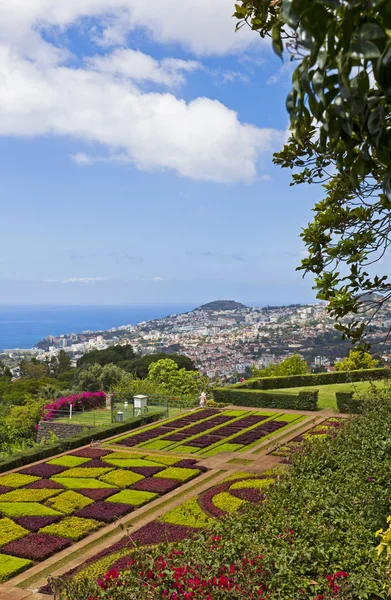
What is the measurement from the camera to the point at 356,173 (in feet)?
8.09

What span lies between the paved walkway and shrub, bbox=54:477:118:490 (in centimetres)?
207

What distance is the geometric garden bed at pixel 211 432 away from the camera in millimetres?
19109

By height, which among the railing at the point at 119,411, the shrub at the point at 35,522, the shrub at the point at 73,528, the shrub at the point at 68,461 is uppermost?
the railing at the point at 119,411

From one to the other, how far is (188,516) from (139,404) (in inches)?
548

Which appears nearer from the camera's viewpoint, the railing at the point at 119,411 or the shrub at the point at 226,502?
the shrub at the point at 226,502

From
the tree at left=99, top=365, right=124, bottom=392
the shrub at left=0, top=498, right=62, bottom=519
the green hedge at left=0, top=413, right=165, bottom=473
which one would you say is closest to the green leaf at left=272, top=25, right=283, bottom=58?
the shrub at left=0, top=498, right=62, bottom=519

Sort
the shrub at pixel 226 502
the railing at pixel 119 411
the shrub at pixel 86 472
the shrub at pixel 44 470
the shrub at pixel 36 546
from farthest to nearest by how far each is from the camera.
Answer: the railing at pixel 119 411, the shrub at pixel 44 470, the shrub at pixel 86 472, the shrub at pixel 226 502, the shrub at pixel 36 546

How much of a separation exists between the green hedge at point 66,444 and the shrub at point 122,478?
3397 millimetres

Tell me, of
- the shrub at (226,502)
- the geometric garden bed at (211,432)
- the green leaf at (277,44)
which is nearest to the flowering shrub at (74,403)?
the geometric garden bed at (211,432)

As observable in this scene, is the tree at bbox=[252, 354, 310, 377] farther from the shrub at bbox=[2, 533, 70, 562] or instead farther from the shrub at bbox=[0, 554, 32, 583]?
the shrub at bbox=[0, 554, 32, 583]

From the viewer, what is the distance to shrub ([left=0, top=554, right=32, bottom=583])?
31.6 feet

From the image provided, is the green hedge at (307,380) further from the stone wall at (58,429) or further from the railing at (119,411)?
the stone wall at (58,429)

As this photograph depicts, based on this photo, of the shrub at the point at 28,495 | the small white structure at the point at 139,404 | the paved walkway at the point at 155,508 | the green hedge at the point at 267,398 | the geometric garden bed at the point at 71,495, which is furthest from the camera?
the green hedge at the point at 267,398

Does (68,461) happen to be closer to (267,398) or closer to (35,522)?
(35,522)
